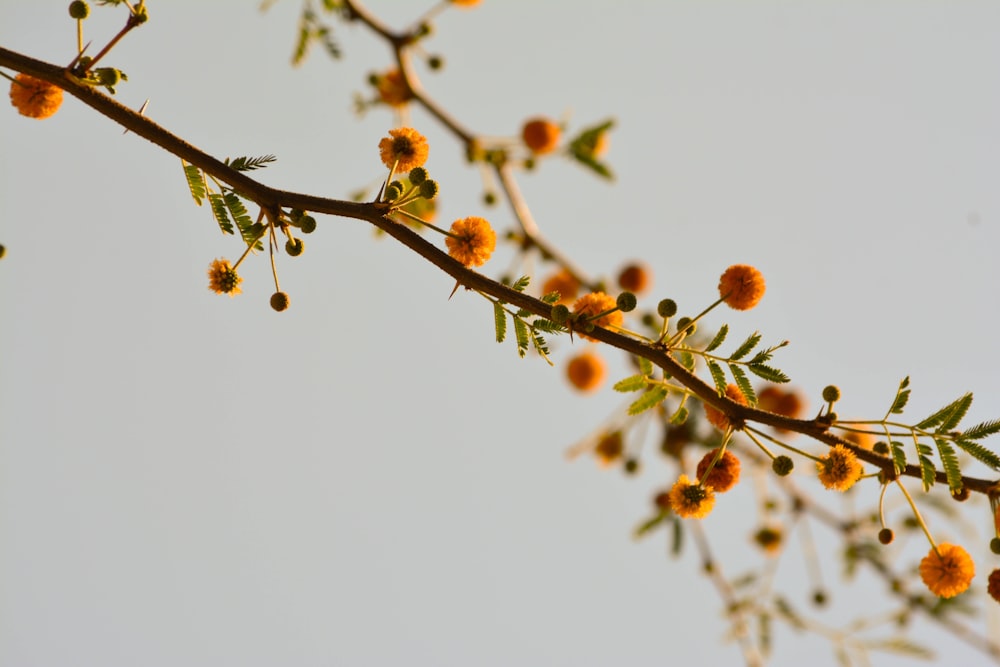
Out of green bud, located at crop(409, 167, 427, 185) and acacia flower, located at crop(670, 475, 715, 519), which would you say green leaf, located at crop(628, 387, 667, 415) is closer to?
acacia flower, located at crop(670, 475, 715, 519)

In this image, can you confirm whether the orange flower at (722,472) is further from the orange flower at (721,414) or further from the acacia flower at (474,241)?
the acacia flower at (474,241)

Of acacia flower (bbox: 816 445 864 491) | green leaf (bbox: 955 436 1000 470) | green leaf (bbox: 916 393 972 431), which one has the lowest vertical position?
acacia flower (bbox: 816 445 864 491)

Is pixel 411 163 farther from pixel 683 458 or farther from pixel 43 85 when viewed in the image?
pixel 683 458

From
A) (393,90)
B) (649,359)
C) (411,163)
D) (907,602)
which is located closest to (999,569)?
(649,359)

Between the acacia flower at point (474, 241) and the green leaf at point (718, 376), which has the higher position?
the acacia flower at point (474, 241)

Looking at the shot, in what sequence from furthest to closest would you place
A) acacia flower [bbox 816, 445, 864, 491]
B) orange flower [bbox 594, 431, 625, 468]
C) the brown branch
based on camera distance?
orange flower [bbox 594, 431, 625, 468], acacia flower [bbox 816, 445, 864, 491], the brown branch

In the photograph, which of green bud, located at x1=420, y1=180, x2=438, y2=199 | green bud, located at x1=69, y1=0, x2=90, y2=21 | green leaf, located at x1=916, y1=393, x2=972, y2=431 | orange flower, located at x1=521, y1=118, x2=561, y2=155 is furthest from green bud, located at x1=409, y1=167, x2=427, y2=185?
orange flower, located at x1=521, y1=118, x2=561, y2=155

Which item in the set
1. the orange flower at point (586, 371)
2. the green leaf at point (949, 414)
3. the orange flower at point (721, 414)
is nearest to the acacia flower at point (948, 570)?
the green leaf at point (949, 414)
